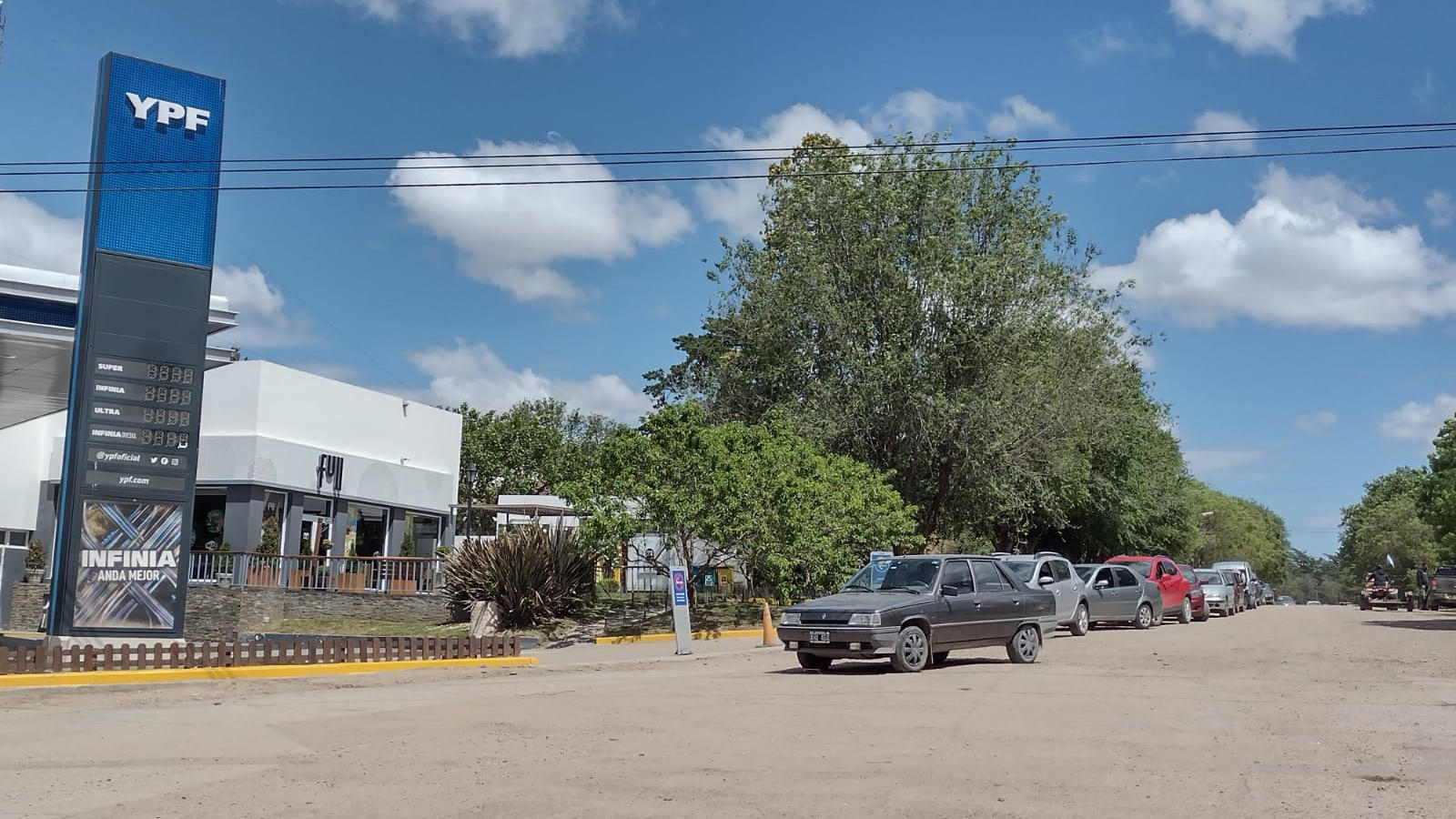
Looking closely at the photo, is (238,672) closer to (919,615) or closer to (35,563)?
(919,615)

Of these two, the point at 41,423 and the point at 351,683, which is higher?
the point at 41,423

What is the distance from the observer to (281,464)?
32.0 meters

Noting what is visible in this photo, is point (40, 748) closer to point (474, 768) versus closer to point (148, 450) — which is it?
point (474, 768)

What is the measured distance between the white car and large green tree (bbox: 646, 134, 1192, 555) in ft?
22.5

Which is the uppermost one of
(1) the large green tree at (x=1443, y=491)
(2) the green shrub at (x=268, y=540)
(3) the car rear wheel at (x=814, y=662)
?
(1) the large green tree at (x=1443, y=491)

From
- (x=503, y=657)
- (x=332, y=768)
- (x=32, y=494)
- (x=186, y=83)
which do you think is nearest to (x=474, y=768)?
(x=332, y=768)

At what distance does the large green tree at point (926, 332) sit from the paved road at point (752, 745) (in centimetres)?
1602

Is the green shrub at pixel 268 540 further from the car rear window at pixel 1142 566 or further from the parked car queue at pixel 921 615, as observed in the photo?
the car rear window at pixel 1142 566

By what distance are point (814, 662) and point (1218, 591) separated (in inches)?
994

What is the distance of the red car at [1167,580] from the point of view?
29.8 metres

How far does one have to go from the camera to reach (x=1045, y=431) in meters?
33.1

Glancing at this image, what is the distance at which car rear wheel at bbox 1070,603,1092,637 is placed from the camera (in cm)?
2469

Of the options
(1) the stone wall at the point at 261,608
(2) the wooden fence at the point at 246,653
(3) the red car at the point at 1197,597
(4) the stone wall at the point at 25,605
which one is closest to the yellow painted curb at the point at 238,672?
(2) the wooden fence at the point at 246,653

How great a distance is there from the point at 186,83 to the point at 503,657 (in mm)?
11572
